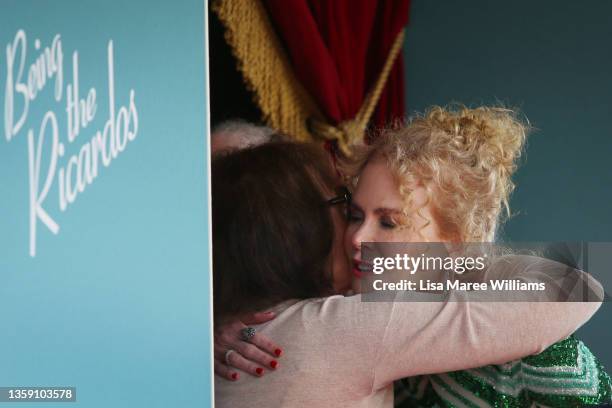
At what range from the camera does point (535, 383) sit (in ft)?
3.68

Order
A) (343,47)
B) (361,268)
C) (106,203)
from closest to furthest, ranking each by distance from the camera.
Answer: (106,203), (361,268), (343,47)

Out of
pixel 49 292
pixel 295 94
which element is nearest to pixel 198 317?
pixel 49 292

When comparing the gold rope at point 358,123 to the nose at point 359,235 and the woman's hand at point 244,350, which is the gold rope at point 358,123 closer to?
the nose at point 359,235

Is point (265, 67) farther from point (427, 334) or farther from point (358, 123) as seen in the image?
point (427, 334)

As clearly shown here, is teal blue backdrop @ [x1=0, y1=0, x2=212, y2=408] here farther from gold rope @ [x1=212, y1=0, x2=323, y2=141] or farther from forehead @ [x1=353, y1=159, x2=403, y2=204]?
gold rope @ [x1=212, y1=0, x2=323, y2=141]

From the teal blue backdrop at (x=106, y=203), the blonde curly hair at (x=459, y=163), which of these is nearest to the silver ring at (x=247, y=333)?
the teal blue backdrop at (x=106, y=203)

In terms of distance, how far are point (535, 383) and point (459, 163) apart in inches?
15.9

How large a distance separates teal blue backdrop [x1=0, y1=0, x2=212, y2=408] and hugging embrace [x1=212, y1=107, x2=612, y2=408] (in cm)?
14

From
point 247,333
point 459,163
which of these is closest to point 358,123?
point 459,163

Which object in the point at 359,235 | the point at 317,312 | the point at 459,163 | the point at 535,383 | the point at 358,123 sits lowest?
the point at 535,383

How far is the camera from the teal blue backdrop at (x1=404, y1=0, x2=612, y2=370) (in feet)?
7.68

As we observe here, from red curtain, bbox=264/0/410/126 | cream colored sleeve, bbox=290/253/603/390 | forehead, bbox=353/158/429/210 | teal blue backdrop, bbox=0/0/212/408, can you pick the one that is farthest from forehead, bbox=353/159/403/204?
red curtain, bbox=264/0/410/126

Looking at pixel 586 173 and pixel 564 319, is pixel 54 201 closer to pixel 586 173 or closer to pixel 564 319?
pixel 564 319

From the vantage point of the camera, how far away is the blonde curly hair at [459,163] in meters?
1.35
